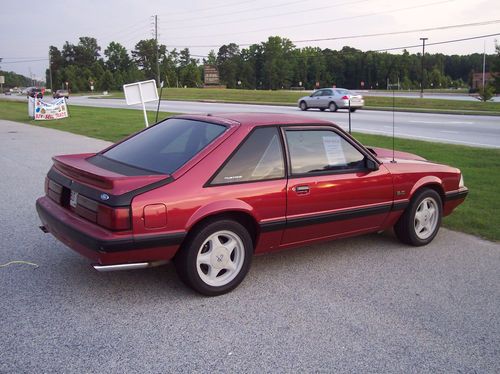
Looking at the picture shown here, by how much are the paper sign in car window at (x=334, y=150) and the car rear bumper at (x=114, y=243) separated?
173 cm

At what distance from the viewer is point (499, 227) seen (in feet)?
20.0

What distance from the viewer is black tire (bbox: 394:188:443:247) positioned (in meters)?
5.42

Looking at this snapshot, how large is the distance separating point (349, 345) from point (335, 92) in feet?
93.3

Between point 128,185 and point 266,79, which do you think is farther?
point 266,79

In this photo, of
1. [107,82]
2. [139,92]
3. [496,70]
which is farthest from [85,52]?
[139,92]

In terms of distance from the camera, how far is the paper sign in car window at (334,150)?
16.1 ft

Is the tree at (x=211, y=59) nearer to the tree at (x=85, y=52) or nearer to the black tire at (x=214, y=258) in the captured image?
the tree at (x=85, y=52)

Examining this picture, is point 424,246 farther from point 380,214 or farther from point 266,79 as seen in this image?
point 266,79

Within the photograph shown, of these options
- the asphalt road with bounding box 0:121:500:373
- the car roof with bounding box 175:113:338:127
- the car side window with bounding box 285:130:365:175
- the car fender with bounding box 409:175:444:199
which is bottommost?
the asphalt road with bounding box 0:121:500:373

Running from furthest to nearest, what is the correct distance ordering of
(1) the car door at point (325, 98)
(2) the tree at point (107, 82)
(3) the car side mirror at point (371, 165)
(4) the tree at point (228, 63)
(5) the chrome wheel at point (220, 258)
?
1. (4) the tree at point (228, 63)
2. (2) the tree at point (107, 82)
3. (1) the car door at point (325, 98)
4. (3) the car side mirror at point (371, 165)
5. (5) the chrome wheel at point (220, 258)

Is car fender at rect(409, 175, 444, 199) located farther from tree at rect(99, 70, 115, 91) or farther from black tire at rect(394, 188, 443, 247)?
tree at rect(99, 70, 115, 91)

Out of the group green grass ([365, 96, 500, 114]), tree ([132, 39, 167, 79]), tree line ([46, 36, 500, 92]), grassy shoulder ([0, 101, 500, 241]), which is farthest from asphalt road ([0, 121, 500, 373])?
tree ([132, 39, 167, 79])

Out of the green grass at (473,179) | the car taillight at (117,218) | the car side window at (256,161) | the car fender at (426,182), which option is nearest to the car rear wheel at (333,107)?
the green grass at (473,179)

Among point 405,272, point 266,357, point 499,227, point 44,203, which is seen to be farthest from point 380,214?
point 44,203
